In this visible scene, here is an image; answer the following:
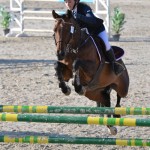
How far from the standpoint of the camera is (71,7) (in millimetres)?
6895

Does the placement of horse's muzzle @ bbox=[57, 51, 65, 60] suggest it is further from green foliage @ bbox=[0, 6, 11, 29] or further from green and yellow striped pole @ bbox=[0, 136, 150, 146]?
green foliage @ bbox=[0, 6, 11, 29]

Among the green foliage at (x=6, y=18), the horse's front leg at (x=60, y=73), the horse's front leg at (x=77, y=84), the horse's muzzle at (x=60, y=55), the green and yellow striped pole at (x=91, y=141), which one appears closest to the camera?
the green and yellow striped pole at (x=91, y=141)

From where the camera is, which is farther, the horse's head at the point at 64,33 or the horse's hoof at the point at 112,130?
the horse's hoof at the point at 112,130

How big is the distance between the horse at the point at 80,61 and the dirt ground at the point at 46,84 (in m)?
0.60

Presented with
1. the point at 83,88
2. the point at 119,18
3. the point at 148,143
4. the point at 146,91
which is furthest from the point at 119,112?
the point at 119,18

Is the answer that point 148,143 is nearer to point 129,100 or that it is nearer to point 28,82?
point 129,100

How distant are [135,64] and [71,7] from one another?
7426 mm

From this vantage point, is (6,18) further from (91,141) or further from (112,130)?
(91,141)

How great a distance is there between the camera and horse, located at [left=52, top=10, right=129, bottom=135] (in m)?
6.57

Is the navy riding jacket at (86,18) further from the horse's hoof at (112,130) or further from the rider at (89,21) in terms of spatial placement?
the horse's hoof at (112,130)

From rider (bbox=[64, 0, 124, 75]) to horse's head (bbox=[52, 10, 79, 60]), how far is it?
0.19m

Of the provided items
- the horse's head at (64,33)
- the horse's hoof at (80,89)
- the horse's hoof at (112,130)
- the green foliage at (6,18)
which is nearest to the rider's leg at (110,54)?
the horse's hoof at (112,130)

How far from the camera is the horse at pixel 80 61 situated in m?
6.57

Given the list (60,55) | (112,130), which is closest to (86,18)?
(60,55)
